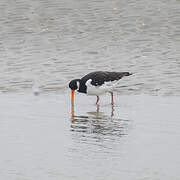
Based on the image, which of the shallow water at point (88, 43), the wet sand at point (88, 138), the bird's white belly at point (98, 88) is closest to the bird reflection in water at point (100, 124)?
the wet sand at point (88, 138)

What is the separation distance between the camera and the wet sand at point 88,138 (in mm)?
10852

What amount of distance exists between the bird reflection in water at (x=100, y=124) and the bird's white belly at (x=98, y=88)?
1035 mm

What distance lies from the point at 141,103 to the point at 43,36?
834 cm

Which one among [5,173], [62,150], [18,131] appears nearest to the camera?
[5,173]

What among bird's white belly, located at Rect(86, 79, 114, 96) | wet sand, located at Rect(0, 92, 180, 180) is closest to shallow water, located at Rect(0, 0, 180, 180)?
wet sand, located at Rect(0, 92, 180, 180)

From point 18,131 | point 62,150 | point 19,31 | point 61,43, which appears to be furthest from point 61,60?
point 62,150

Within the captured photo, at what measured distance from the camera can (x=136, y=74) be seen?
18.8 meters

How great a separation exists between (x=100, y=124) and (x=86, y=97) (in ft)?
11.2

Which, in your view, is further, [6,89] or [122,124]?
[6,89]

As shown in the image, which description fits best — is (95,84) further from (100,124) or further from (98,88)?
(100,124)

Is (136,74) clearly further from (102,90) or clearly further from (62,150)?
(62,150)

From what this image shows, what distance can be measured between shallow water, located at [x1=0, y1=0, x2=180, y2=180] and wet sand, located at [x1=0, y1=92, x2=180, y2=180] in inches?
0.7

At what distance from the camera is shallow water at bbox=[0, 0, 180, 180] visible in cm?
1127

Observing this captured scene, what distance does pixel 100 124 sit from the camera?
1419 cm
